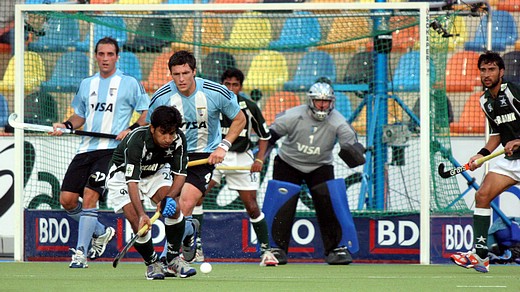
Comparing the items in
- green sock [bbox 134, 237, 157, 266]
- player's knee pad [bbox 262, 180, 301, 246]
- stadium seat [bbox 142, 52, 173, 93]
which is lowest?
green sock [bbox 134, 237, 157, 266]

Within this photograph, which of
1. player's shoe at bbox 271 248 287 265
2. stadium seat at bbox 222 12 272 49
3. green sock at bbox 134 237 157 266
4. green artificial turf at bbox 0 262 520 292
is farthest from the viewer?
stadium seat at bbox 222 12 272 49

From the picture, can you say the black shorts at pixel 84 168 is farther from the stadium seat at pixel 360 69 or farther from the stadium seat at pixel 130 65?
the stadium seat at pixel 360 69

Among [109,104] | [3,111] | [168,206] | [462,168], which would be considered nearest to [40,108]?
[3,111]

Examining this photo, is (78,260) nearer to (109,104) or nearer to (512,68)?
(109,104)

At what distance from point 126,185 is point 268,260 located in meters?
2.12

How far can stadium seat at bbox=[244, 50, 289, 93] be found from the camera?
37.1ft

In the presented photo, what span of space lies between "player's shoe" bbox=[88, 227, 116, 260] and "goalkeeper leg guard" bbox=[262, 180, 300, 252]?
1.41 metres

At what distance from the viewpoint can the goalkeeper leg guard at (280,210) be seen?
923 centimetres

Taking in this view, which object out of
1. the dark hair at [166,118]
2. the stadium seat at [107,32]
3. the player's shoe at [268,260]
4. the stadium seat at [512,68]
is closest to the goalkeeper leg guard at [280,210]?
the player's shoe at [268,260]

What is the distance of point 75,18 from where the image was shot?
9648 mm

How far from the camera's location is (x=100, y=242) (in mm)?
8812

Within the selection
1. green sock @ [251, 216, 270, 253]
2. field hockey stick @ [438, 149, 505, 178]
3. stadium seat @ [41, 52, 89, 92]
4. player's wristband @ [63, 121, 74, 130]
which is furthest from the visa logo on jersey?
field hockey stick @ [438, 149, 505, 178]

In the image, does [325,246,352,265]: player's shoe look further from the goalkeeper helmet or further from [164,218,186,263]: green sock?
[164,218,186,263]: green sock

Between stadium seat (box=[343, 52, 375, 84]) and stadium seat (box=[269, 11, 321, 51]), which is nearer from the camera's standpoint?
stadium seat (box=[269, 11, 321, 51])
